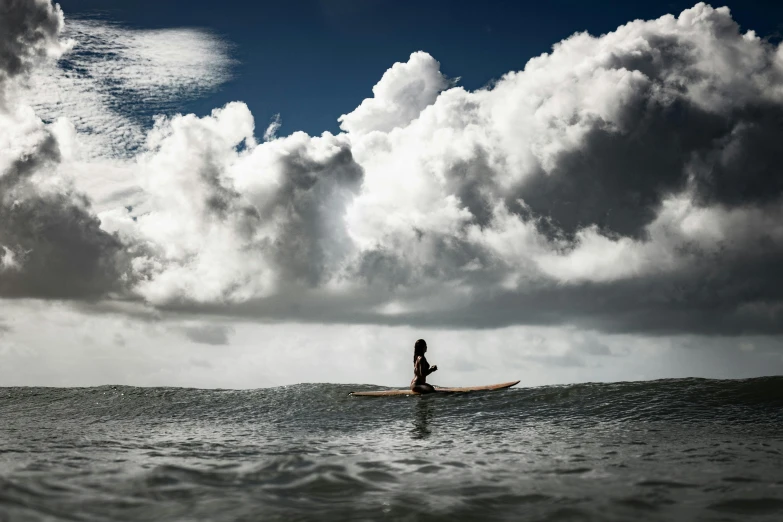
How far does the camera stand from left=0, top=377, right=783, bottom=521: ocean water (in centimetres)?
552

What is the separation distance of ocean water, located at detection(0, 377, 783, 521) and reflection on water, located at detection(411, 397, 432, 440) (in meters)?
0.07

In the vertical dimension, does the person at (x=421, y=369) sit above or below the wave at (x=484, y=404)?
above

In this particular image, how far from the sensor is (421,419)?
14531 mm

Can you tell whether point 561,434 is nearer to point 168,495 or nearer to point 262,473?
point 262,473

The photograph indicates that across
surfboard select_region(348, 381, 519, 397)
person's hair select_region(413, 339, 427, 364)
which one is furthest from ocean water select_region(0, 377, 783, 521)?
person's hair select_region(413, 339, 427, 364)

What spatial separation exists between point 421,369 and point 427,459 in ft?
39.2

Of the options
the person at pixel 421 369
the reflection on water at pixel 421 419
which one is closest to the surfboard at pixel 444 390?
the person at pixel 421 369

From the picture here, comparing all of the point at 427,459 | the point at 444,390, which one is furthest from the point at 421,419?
the point at 427,459

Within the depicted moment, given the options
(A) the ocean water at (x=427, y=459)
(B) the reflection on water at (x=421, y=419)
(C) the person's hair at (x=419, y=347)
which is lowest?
(B) the reflection on water at (x=421, y=419)

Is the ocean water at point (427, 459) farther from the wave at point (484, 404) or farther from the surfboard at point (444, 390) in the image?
the surfboard at point (444, 390)

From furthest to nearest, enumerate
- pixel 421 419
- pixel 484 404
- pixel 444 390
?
pixel 444 390
pixel 484 404
pixel 421 419

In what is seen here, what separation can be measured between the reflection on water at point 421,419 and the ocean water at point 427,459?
2.8 inches

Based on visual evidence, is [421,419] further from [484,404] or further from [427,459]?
[427,459]

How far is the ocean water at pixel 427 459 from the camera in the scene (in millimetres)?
5516
